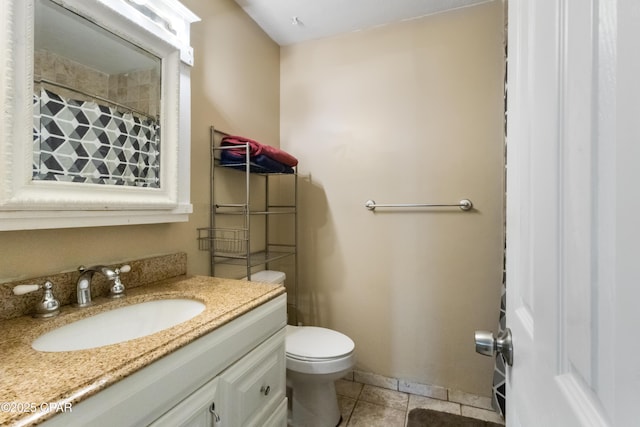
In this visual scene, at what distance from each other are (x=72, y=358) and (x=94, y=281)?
49 centimetres

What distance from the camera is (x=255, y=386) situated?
0.95 metres

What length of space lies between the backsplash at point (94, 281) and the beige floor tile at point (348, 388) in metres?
1.29

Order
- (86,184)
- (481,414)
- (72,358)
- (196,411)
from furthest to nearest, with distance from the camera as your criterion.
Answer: (481,414)
(86,184)
(196,411)
(72,358)

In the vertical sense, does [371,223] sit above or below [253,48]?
below

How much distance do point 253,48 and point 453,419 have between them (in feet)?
8.29

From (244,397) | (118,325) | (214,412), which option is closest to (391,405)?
(244,397)

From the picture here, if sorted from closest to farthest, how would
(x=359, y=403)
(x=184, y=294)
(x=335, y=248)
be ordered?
(x=184, y=294) < (x=359, y=403) < (x=335, y=248)

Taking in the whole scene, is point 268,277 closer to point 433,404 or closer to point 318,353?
point 318,353

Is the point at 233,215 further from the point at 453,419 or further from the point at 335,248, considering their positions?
the point at 453,419

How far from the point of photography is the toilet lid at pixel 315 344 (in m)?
1.44

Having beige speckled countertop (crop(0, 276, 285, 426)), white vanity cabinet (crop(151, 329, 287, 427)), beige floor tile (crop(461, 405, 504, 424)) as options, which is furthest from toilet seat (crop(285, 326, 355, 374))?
beige floor tile (crop(461, 405, 504, 424))

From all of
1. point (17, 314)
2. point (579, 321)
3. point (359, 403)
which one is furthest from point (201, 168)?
point (359, 403)

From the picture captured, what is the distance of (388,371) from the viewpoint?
1.89 m

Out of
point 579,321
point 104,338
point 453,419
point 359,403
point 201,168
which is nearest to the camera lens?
point 579,321
